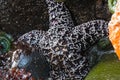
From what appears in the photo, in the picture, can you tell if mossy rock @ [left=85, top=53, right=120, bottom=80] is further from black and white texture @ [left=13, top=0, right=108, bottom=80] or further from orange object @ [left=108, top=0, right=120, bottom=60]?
orange object @ [left=108, top=0, right=120, bottom=60]

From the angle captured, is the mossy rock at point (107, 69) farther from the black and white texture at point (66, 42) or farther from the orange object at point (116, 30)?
the orange object at point (116, 30)

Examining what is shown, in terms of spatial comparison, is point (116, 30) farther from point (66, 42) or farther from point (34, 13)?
point (34, 13)

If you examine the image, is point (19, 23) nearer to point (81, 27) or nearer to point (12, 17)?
point (12, 17)

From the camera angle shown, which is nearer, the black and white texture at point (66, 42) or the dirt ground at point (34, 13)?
the black and white texture at point (66, 42)

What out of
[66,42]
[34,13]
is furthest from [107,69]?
[34,13]

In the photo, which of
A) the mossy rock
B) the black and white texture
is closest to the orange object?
the mossy rock

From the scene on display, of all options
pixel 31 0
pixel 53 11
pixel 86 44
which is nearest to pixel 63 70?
pixel 86 44

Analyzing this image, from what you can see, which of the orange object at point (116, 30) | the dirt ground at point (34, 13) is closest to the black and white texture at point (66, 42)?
the dirt ground at point (34, 13)
